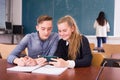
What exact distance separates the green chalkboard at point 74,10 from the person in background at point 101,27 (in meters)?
0.14

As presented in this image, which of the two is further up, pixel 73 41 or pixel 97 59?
pixel 73 41

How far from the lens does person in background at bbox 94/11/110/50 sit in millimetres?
7787

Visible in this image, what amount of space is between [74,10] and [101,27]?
44.5 inches

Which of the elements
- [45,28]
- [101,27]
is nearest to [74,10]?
[101,27]

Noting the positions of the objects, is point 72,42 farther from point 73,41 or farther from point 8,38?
point 8,38

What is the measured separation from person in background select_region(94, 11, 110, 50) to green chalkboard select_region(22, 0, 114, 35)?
144 millimetres

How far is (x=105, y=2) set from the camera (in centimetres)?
778

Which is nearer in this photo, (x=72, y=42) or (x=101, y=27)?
(x=72, y=42)

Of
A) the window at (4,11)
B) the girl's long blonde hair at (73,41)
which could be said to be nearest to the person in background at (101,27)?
the window at (4,11)

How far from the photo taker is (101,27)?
785cm

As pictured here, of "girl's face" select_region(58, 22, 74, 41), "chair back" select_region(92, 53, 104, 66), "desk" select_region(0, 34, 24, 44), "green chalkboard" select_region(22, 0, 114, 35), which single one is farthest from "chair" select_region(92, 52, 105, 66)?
"desk" select_region(0, 34, 24, 44)

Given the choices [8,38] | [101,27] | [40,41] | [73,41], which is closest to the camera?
[73,41]

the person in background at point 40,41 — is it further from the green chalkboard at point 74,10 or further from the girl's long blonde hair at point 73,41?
the green chalkboard at point 74,10

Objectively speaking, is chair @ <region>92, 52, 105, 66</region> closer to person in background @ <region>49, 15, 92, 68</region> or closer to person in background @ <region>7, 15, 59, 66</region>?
person in background @ <region>49, 15, 92, 68</region>
